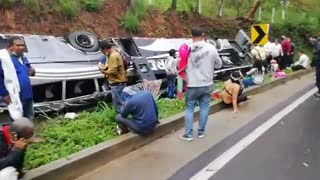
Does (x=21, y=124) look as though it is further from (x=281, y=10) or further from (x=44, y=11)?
(x=281, y=10)

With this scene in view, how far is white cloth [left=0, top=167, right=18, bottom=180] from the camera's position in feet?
15.5

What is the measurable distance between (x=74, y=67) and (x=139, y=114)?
3.56m

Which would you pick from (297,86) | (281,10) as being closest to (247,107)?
(297,86)

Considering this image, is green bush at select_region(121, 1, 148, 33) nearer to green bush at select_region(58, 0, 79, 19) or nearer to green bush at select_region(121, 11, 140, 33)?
green bush at select_region(121, 11, 140, 33)

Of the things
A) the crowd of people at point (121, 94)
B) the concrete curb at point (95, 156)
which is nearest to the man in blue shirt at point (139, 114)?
the crowd of people at point (121, 94)

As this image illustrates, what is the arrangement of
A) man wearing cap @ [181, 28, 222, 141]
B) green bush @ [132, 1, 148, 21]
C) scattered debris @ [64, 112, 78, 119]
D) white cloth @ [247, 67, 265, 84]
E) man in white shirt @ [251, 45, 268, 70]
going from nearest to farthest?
man wearing cap @ [181, 28, 222, 141] < scattered debris @ [64, 112, 78, 119] < white cloth @ [247, 67, 265, 84] < man in white shirt @ [251, 45, 268, 70] < green bush @ [132, 1, 148, 21]

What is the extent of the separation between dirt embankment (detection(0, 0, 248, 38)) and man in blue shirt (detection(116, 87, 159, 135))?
304 inches

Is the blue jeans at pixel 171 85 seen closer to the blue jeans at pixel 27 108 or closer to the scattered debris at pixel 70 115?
the scattered debris at pixel 70 115

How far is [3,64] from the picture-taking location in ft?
22.0

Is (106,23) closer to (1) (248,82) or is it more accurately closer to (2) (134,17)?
(2) (134,17)

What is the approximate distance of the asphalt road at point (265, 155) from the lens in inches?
247

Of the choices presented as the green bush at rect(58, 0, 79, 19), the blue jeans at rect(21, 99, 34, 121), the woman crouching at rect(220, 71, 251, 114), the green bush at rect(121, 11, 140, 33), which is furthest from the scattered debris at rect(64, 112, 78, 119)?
the green bush at rect(121, 11, 140, 33)

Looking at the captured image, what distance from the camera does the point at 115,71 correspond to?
8.98 meters

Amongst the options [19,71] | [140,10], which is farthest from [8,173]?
[140,10]
